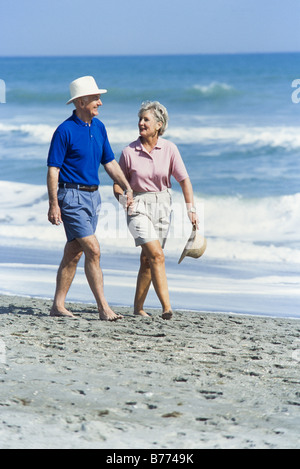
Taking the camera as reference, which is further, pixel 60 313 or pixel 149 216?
pixel 60 313

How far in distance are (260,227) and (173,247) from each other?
9.64 feet

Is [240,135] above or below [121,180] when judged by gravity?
above

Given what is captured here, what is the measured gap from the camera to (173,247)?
10438mm

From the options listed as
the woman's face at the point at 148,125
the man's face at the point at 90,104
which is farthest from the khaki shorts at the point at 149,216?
the man's face at the point at 90,104

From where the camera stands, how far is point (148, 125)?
578 centimetres

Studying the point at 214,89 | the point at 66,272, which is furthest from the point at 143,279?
the point at 214,89

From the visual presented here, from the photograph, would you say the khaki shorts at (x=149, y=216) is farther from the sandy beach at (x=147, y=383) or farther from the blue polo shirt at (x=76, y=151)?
the sandy beach at (x=147, y=383)

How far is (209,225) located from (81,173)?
740 cm

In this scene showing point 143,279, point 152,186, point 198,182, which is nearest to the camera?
point 152,186

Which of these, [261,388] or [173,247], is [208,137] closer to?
[173,247]

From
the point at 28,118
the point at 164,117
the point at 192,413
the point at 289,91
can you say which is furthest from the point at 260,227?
the point at 289,91

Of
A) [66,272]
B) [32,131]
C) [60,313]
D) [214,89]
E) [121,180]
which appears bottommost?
[60,313]

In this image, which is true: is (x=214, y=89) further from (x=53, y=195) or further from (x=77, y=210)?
(x=53, y=195)

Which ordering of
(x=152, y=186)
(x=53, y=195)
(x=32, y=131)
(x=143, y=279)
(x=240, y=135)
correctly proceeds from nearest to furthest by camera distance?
(x=53, y=195) → (x=152, y=186) → (x=143, y=279) → (x=240, y=135) → (x=32, y=131)
